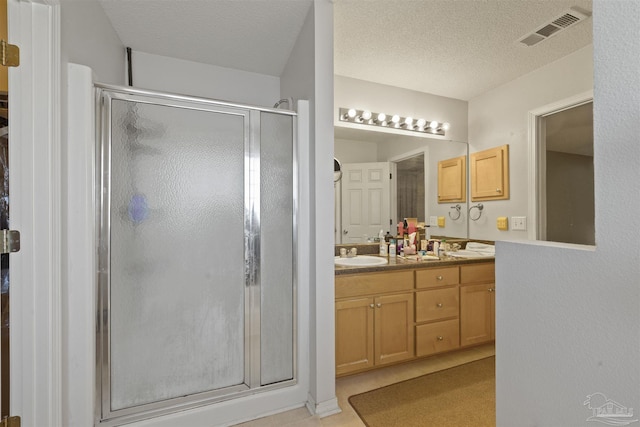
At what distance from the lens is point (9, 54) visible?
3.44ft

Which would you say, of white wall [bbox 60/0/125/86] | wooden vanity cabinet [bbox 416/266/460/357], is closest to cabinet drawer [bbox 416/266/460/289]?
wooden vanity cabinet [bbox 416/266/460/357]

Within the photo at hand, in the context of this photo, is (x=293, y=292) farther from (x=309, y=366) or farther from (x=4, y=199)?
(x=4, y=199)

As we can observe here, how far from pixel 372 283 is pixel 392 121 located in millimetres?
1633

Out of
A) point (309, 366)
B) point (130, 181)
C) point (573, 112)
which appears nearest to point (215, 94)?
point (130, 181)

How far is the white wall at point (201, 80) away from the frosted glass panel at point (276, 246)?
0.69 metres

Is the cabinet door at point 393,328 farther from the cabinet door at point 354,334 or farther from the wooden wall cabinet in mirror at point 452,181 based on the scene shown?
the wooden wall cabinet in mirror at point 452,181

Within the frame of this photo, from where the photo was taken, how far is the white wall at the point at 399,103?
8.32 feet

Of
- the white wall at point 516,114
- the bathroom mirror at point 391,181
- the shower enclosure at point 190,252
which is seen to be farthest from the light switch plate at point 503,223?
the shower enclosure at point 190,252

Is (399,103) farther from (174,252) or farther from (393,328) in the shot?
(174,252)

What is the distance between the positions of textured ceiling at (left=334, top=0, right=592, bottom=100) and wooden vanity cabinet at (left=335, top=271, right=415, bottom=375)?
5.61ft

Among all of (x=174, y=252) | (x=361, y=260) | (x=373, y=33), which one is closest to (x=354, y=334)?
(x=361, y=260)

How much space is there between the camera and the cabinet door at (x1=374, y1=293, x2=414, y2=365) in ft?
6.38

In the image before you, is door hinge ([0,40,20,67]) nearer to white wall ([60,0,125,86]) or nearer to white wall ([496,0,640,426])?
white wall ([60,0,125,86])

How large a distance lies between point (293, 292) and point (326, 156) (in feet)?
2.76
